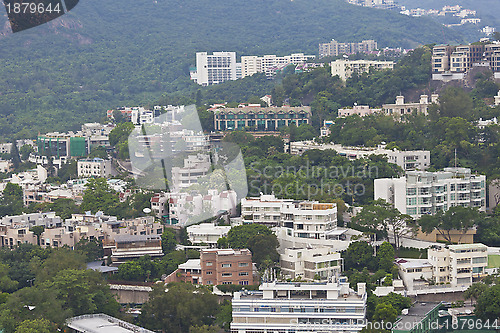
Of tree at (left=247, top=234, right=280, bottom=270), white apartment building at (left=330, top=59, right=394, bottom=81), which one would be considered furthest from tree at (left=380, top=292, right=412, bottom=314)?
white apartment building at (left=330, top=59, right=394, bottom=81)

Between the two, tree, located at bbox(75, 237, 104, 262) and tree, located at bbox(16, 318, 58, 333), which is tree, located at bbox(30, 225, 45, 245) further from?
tree, located at bbox(16, 318, 58, 333)

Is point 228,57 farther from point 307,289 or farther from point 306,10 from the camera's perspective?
point 307,289

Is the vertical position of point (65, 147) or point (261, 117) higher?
point (261, 117)

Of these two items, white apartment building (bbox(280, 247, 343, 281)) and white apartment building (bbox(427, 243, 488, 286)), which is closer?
white apartment building (bbox(427, 243, 488, 286))

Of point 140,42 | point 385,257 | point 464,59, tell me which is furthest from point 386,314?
point 140,42

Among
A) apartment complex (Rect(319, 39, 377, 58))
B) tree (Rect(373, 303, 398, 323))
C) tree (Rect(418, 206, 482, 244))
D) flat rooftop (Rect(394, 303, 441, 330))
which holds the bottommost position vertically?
flat rooftop (Rect(394, 303, 441, 330))

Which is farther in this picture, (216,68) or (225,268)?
(216,68)

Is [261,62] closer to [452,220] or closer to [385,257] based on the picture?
[452,220]
